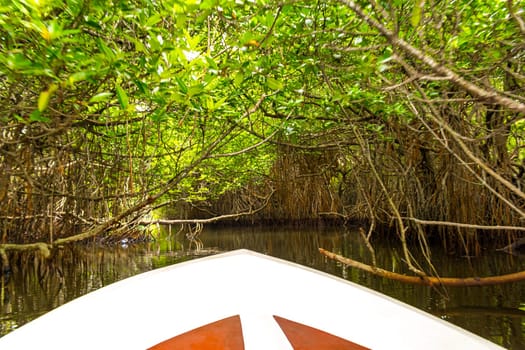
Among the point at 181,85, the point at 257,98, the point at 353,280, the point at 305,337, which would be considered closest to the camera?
the point at 305,337

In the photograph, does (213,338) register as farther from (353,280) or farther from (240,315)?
(353,280)

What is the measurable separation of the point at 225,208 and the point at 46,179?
987 cm

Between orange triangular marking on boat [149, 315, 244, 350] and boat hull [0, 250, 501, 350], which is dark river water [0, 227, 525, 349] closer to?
boat hull [0, 250, 501, 350]

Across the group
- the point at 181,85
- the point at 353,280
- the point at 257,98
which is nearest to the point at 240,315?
the point at 181,85

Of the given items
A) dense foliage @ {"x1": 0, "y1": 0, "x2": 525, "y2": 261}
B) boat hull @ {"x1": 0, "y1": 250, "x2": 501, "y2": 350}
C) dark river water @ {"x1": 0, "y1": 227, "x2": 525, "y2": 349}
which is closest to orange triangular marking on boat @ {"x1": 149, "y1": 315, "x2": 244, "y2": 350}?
boat hull @ {"x1": 0, "y1": 250, "x2": 501, "y2": 350}

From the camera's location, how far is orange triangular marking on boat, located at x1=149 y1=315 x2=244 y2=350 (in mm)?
1008

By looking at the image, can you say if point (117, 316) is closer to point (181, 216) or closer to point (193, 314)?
point (193, 314)

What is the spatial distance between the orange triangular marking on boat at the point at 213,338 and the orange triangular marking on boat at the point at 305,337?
120 millimetres

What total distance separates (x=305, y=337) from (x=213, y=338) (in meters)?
0.26

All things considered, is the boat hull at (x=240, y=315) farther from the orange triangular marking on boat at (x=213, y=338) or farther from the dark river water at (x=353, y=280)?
the dark river water at (x=353, y=280)

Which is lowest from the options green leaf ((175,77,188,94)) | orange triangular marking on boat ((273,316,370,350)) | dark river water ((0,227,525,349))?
dark river water ((0,227,525,349))

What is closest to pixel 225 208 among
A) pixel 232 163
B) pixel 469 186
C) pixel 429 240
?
pixel 232 163

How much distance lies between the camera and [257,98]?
3607 mm

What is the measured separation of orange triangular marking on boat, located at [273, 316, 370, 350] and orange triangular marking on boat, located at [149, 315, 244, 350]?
0.12 metres
